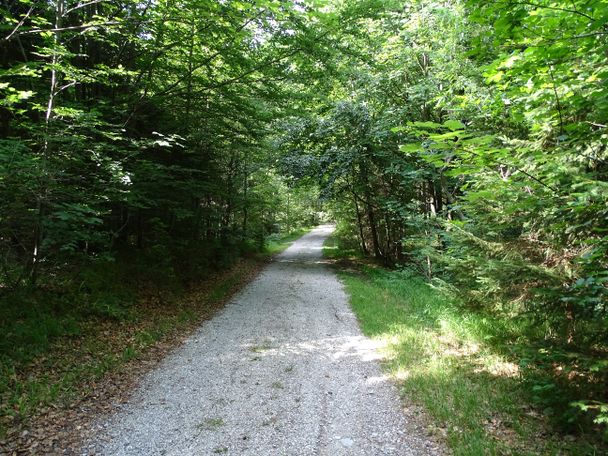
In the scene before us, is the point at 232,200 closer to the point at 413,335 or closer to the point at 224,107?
the point at 224,107

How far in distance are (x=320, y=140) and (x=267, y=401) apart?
1390 cm

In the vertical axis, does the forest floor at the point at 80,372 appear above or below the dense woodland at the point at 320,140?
below

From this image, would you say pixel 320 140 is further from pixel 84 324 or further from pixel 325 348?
pixel 84 324

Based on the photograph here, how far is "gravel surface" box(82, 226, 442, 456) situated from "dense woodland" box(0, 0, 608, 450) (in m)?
1.80

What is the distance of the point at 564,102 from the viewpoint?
3627 mm

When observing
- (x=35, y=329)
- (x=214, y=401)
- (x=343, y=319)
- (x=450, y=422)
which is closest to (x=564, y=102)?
(x=450, y=422)

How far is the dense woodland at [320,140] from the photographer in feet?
11.0

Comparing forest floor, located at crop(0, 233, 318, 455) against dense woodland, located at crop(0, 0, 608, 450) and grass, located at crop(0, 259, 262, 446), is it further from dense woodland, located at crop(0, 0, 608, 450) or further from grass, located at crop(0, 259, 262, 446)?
dense woodland, located at crop(0, 0, 608, 450)

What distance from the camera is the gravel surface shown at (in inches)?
151

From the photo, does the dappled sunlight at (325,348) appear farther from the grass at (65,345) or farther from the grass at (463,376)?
the grass at (65,345)

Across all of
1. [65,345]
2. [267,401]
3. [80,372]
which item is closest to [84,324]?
[65,345]

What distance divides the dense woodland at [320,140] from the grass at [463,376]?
31 centimetres

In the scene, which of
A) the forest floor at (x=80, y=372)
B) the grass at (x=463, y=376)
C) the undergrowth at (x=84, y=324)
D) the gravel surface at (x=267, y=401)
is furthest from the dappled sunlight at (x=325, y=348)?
the undergrowth at (x=84, y=324)

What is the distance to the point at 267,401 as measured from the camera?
4.72m
